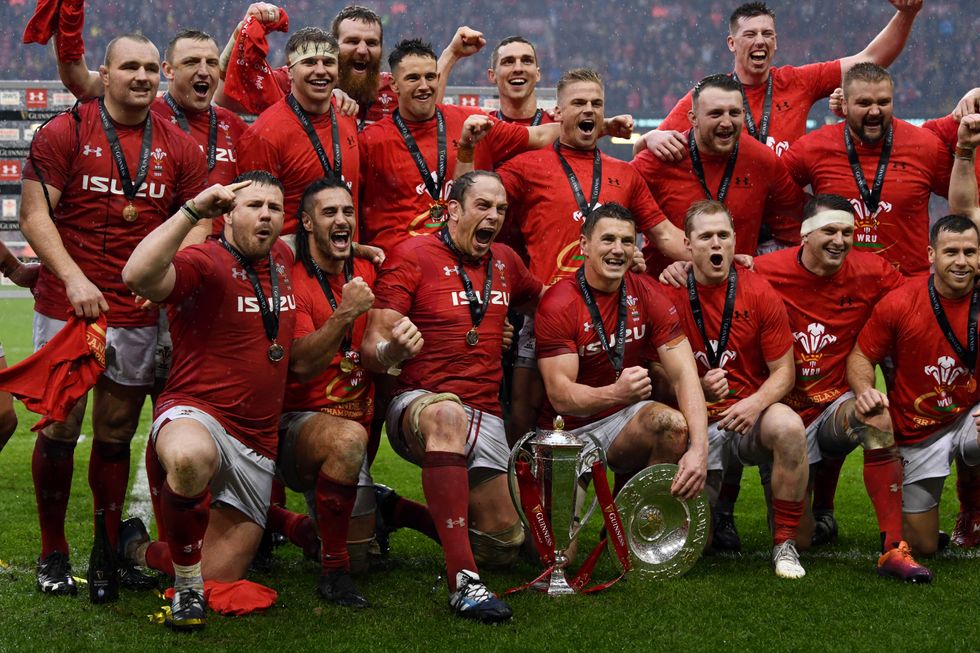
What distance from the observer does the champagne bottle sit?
417 centimetres

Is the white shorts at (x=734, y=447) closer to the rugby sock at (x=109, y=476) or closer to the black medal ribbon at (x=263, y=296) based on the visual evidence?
the black medal ribbon at (x=263, y=296)

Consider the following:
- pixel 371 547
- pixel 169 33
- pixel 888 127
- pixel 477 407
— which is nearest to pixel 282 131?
pixel 477 407

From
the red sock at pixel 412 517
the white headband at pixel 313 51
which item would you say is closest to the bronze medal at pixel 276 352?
the red sock at pixel 412 517

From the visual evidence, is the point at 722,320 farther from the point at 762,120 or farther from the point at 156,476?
the point at 156,476

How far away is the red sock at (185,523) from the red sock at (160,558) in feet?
1.07

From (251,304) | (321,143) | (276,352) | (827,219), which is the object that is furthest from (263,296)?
(827,219)

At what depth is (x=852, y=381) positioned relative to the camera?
4883 millimetres

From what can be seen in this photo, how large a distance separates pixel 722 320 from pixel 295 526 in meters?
1.96

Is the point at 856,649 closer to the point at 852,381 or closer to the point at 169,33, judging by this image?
the point at 852,381

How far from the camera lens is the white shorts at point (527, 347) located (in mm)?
5176

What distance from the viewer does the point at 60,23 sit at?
4605mm

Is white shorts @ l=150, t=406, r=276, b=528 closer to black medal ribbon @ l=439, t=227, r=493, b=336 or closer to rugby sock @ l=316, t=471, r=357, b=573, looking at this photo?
rugby sock @ l=316, t=471, r=357, b=573

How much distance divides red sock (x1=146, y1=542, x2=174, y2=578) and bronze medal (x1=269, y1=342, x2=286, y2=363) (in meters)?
0.77

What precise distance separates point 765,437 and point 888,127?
167cm
